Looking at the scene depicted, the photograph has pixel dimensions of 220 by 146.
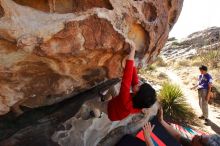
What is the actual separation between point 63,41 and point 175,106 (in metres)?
7.74

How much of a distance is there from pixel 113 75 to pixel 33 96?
1056 mm

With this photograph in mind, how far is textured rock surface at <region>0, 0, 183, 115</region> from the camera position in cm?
373

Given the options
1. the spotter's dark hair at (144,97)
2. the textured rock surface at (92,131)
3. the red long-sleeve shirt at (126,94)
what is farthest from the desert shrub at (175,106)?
the spotter's dark hair at (144,97)

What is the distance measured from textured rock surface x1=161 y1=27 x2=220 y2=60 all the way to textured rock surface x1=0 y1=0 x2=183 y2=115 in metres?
20.0

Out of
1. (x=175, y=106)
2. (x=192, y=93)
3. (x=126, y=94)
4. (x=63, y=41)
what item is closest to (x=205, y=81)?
(x=175, y=106)

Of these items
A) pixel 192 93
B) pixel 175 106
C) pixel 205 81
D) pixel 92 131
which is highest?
pixel 205 81

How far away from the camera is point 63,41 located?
3.89 m

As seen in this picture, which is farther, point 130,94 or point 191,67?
point 191,67

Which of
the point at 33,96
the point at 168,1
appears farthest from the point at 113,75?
the point at 168,1

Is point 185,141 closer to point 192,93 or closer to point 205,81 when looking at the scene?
point 205,81

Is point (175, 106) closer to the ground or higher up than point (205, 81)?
closer to the ground

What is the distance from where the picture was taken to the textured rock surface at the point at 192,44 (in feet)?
88.5

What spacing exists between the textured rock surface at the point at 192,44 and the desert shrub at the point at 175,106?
13.2 m

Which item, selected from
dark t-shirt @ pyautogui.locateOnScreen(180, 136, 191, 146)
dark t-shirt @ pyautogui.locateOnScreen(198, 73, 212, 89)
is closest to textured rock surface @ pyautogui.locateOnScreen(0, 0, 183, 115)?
dark t-shirt @ pyautogui.locateOnScreen(180, 136, 191, 146)
